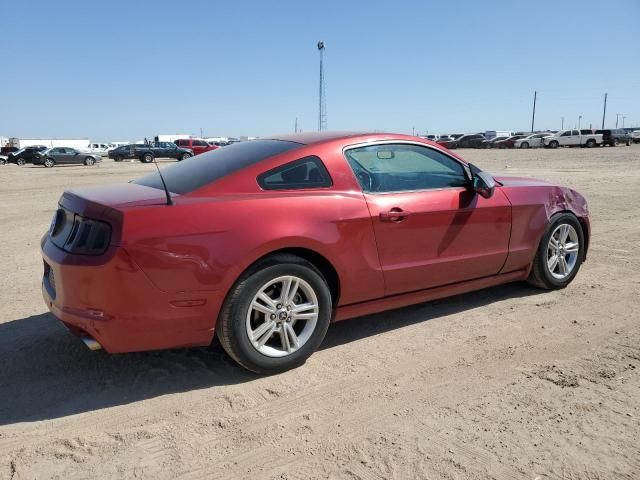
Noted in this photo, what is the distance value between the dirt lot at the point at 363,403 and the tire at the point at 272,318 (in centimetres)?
14

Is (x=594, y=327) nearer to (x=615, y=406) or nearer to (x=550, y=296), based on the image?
(x=550, y=296)

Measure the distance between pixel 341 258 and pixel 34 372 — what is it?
6.90 feet

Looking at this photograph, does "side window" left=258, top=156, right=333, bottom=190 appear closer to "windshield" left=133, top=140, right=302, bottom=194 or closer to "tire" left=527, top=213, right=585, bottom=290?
"windshield" left=133, top=140, right=302, bottom=194

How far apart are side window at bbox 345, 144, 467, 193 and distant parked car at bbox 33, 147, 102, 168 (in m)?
38.7

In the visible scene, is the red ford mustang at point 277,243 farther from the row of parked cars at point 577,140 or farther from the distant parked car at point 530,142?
the distant parked car at point 530,142

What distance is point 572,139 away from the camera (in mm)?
48875

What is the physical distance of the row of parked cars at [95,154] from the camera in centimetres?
3797

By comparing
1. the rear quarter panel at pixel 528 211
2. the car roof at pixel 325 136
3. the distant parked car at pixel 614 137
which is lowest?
the rear quarter panel at pixel 528 211

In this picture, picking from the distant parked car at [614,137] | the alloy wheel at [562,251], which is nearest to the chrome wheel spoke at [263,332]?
the alloy wheel at [562,251]

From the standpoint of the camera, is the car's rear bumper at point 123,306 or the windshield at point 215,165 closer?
the car's rear bumper at point 123,306

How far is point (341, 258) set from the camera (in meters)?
3.53

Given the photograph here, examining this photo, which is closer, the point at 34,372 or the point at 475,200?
the point at 34,372

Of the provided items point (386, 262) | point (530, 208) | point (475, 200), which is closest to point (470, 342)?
point (386, 262)

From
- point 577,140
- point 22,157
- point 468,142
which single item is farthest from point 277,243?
point 468,142
